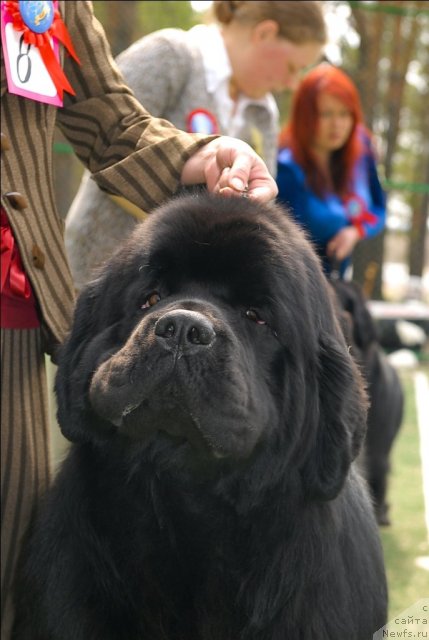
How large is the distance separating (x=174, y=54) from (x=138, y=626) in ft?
6.10

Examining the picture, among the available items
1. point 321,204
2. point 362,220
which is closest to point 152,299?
point 321,204

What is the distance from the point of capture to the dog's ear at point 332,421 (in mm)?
2002

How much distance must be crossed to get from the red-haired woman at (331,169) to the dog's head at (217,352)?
281cm

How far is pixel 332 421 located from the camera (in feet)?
6.72

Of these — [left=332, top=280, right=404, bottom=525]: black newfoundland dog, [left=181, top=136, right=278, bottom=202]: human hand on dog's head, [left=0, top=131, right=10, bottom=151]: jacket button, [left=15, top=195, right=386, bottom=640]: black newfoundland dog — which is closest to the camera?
[left=15, top=195, right=386, bottom=640]: black newfoundland dog

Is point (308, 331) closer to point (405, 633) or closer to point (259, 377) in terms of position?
point (259, 377)

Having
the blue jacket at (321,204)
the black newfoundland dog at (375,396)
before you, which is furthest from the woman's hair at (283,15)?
the black newfoundland dog at (375,396)

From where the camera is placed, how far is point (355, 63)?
1170 cm

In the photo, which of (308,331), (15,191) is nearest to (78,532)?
(308,331)

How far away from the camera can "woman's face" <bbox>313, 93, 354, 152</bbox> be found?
17.1 ft

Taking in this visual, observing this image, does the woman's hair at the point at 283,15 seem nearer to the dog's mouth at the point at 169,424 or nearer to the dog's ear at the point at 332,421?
the dog's ear at the point at 332,421

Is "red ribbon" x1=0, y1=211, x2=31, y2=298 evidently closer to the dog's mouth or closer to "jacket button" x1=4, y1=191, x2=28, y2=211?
"jacket button" x1=4, y1=191, x2=28, y2=211

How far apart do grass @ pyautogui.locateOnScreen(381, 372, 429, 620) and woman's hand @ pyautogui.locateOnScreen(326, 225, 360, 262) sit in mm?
1311

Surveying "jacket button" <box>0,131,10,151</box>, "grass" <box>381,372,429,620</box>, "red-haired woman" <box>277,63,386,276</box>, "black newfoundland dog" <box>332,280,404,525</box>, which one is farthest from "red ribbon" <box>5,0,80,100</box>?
"red-haired woman" <box>277,63,386,276</box>
